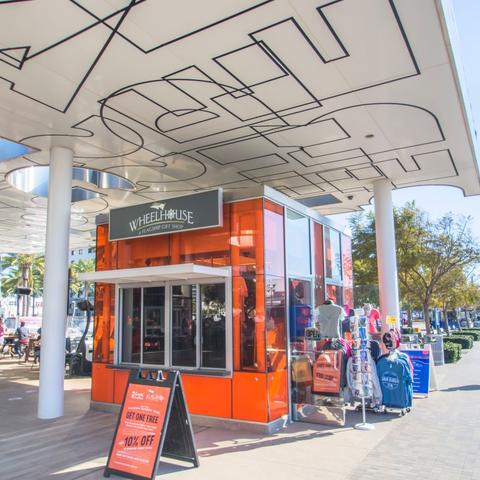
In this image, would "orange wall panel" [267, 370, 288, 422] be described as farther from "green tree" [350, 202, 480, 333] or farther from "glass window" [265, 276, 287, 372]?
"green tree" [350, 202, 480, 333]

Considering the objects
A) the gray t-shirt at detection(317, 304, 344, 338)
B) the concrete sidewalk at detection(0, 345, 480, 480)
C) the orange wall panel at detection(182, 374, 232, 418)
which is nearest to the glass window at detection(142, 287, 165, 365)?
the orange wall panel at detection(182, 374, 232, 418)

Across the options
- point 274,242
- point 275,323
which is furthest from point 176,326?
point 274,242

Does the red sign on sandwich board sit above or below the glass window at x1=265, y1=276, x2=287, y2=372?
below

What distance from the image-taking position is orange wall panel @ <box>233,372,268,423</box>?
7.03m

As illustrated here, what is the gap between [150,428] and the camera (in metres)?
5.09

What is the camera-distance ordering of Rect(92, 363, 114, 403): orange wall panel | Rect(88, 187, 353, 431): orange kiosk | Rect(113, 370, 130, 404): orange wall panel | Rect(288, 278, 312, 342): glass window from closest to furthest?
Rect(88, 187, 353, 431): orange kiosk → Rect(288, 278, 312, 342): glass window → Rect(113, 370, 130, 404): orange wall panel → Rect(92, 363, 114, 403): orange wall panel

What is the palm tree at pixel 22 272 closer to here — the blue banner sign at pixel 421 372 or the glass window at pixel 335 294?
the glass window at pixel 335 294

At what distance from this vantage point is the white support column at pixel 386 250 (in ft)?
38.9

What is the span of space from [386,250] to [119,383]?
7254 mm

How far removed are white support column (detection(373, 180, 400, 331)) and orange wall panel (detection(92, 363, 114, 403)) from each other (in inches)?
267

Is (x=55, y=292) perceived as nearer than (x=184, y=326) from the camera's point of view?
No

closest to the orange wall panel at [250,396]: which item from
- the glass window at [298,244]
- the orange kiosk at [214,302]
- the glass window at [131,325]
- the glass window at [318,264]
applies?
the orange kiosk at [214,302]

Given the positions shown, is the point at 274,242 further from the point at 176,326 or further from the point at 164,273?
the point at 176,326

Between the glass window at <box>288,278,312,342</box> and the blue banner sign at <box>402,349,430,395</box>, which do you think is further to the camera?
the blue banner sign at <box>402,349,430,395</box>
